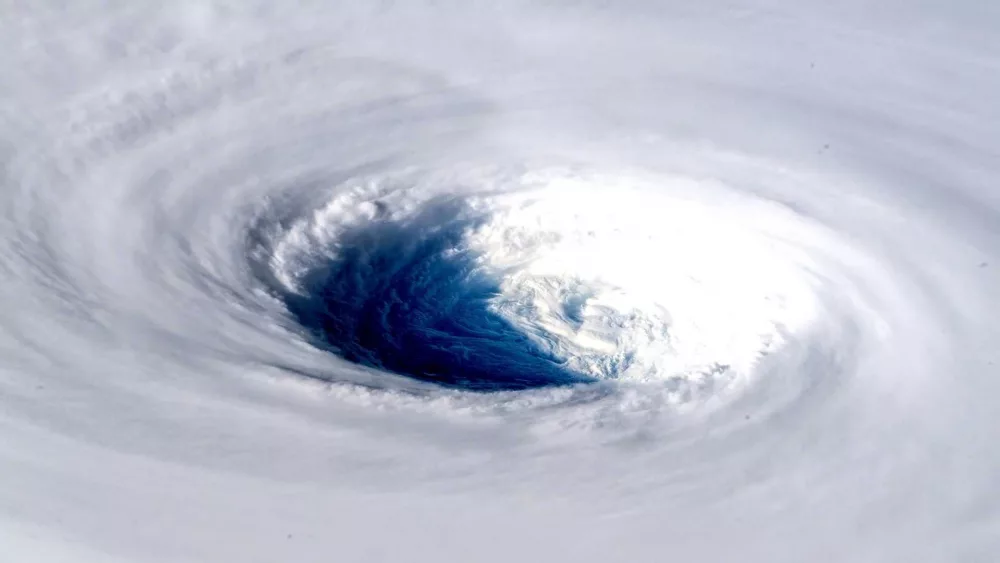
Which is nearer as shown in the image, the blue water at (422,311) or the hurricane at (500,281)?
the hurricane at (500,281)

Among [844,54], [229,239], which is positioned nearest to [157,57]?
[229,239]

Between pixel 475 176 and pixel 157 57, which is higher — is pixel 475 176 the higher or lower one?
the lower one

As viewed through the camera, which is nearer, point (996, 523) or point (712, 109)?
point (996, 523)

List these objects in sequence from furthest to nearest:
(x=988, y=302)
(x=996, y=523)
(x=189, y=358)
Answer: (x=988, y=302)
(x=189, y=358)
(x=996, y=523)

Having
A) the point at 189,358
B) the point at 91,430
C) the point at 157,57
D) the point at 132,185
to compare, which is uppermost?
the point at 157,57

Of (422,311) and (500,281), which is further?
(500,281)

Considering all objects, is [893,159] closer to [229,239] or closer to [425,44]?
[425,44]

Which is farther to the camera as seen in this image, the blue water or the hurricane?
the blue water

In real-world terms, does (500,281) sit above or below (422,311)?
above
